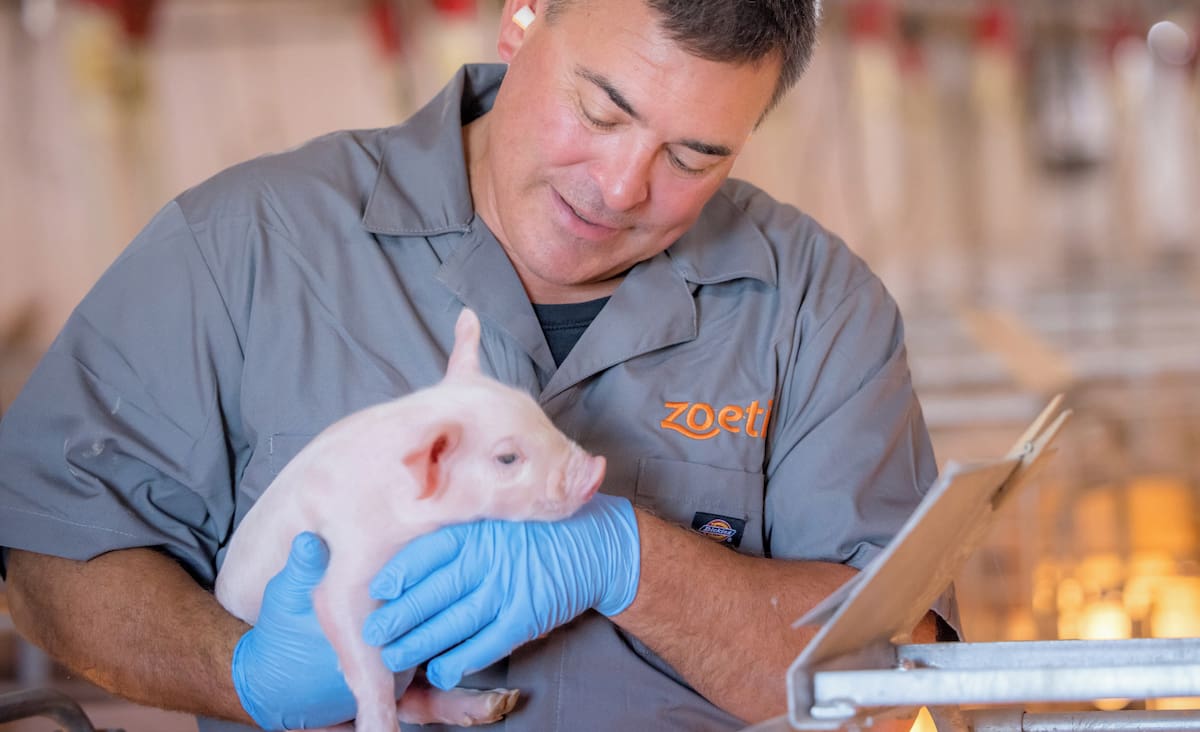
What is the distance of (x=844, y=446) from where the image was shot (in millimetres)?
1538

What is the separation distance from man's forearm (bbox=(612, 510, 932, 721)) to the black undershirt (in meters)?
0.27

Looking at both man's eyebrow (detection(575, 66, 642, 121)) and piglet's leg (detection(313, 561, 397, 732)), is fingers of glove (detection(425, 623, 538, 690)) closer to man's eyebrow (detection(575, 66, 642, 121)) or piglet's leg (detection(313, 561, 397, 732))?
piglet's leg (detection(313, 561, 397, 732))

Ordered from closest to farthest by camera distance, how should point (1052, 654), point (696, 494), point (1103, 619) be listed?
1. point (1052, 654)
2. point (696, 494)
3. point (1103, 619)

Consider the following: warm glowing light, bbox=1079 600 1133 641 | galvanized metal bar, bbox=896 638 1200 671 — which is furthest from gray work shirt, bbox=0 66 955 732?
warm glowing light, bbox=1079 600 1133 641

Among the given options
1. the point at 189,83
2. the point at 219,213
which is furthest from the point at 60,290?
the point at 219,213

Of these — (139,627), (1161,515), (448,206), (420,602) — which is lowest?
(1161,515)

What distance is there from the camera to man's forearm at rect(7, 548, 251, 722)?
1359 mm

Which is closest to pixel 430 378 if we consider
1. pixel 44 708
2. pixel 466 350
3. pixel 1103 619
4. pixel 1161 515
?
pixel 466 350


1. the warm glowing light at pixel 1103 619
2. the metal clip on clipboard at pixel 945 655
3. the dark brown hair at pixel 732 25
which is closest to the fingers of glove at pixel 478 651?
the metal clip on clipboard at pixel 945 655

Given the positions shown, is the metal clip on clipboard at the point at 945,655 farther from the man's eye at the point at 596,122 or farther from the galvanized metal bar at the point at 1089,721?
the man's eye at the point at 596,122

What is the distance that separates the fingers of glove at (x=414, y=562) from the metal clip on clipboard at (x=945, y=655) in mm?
376

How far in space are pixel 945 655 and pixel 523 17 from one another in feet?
2.96

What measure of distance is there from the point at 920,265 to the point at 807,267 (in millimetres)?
6407

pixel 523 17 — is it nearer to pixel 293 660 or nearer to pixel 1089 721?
pixel 293 660
